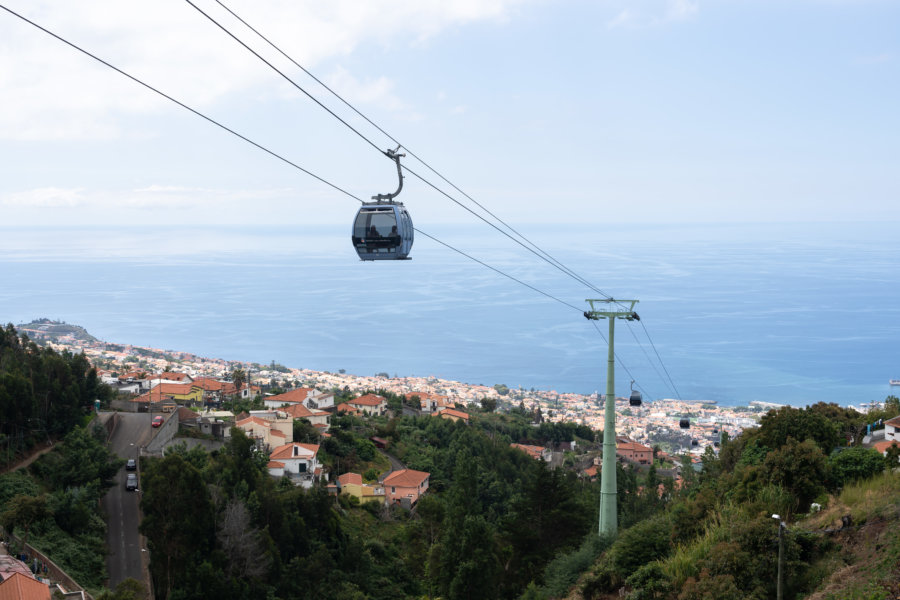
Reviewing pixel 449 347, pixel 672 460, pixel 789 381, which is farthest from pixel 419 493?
pixel 449 347

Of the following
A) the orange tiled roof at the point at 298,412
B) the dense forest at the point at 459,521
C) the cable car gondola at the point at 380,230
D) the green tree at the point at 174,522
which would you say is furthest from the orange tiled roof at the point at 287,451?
the cable car gondola at the point at 380,230

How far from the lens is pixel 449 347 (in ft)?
306

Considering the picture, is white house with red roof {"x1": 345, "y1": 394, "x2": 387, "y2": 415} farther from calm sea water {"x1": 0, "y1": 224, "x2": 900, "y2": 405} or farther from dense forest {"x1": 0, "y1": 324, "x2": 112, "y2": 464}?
calm sea water {"x1": 0, "y1": 224, "x2": 900, "y2": 405}

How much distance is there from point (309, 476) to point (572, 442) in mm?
27461

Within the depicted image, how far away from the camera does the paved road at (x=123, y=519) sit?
1672cm

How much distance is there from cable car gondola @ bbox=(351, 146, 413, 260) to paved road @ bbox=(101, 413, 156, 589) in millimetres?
10737

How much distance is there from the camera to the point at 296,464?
24312 mm

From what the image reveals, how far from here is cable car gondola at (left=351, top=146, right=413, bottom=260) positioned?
10281 millimetres

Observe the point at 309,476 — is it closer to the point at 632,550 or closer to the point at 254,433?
the point at 254,433

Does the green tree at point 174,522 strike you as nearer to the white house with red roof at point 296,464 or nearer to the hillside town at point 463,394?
the white house with red roof at point 296,464

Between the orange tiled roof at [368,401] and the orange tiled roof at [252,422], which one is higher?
the orange tiled roof at [252,422]

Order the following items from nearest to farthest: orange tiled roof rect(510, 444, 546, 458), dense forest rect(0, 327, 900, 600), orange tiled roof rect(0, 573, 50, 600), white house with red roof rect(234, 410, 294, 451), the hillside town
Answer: dense forest rect(0, 327, 900, 600) < orange tiled roof rect(0, 573, 50, 600) < white house with red roof rect(234, 410, 294, 451) < orange tiled roof rect(510, 444, 546, 458) < the hillside town

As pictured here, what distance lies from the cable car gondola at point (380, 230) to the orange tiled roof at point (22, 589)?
837 centimetres

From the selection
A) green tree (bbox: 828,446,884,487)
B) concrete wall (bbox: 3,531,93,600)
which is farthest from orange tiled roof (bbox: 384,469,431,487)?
green tree (bbox: 828,446,884,487)
